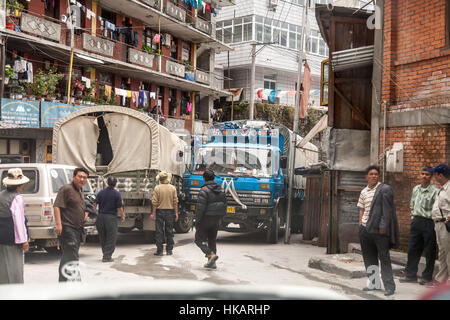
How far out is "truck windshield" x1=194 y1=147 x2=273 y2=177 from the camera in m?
14.5

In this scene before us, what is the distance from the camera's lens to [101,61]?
23516 millimetres

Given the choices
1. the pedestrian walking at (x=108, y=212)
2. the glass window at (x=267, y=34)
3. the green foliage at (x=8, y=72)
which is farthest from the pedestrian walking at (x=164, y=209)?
the glass window at (x=267, y=34)

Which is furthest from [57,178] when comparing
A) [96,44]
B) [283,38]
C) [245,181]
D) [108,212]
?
[283,38]

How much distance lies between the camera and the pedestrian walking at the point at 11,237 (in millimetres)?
6312

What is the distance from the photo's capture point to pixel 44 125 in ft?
68.7

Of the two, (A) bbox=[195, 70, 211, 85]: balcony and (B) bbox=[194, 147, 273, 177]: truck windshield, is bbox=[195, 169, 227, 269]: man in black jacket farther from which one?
(A) bbox=[195, 70, 211, 85]: balcony

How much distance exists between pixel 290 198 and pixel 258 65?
25600 millimetres

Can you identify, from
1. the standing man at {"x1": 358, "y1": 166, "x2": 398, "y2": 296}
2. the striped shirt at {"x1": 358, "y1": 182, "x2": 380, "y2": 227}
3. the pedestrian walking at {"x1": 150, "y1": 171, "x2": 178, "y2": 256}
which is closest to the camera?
the standing man at {"x1": 358, "y1": 166, "x2": 398, "y2": 296}

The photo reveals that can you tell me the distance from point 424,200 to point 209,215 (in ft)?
12.0

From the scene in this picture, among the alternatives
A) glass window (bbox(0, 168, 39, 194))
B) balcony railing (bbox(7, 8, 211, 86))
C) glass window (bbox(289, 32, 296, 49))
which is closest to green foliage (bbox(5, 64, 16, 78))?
balcony railing (bbox(7, 8, 211, 86))

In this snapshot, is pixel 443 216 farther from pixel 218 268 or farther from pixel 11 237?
pixel 11 237

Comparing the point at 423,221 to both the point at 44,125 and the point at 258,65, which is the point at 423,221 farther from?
the point at 258,65

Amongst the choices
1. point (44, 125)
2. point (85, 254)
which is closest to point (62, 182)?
point (85, 254)

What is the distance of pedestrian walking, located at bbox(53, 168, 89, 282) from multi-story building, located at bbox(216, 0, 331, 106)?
3083 centimetres
